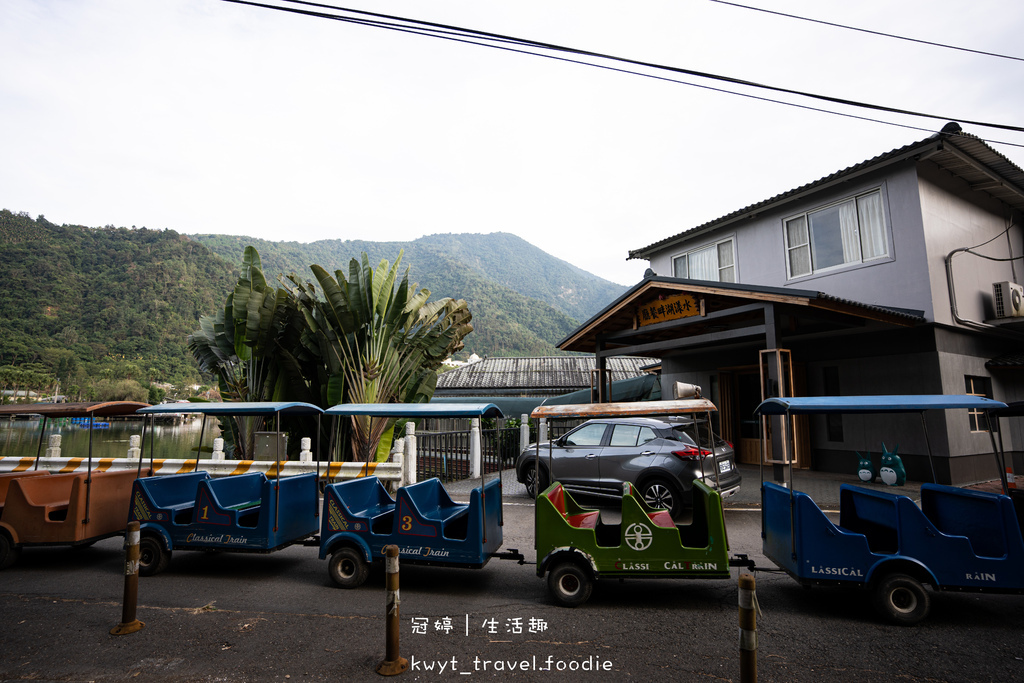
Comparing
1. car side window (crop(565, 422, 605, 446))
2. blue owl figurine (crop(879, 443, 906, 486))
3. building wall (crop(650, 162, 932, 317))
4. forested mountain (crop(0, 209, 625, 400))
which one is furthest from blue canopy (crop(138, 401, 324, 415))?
forested mountain (crop(0, 209, 625, 400))

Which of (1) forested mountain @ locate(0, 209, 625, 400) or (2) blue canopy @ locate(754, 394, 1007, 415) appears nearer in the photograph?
(2) blue canopy @ locate(754, 394, 1007, 415)

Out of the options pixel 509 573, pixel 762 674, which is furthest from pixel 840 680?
pixel 509 573

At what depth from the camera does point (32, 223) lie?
83.5 meters

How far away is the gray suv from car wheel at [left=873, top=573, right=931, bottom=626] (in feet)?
12.0

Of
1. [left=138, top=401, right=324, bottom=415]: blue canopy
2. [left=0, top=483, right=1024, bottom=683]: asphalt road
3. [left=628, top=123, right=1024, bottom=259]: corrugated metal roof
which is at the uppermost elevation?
[left=628, top=123, right=1024, bottom=259]: corrugated metal roof

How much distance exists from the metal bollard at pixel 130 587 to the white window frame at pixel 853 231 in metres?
14.8

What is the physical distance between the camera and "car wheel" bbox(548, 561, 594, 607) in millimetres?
5113

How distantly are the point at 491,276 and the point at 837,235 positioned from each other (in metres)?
141

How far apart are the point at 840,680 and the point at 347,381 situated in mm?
12272

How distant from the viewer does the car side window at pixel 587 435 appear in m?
9.66

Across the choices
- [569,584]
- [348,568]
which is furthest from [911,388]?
[348,568]

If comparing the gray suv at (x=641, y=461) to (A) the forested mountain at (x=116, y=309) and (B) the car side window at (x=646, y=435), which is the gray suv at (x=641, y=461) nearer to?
(B) the car side window at (x=646, y=435)

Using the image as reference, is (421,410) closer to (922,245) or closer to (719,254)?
(922,245)

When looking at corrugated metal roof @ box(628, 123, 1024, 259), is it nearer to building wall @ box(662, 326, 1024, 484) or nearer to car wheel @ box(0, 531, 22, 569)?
building wall @ box(662, 326, 1024, 484)
